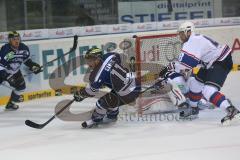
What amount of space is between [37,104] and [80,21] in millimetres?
2585

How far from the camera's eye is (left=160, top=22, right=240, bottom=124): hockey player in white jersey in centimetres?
609

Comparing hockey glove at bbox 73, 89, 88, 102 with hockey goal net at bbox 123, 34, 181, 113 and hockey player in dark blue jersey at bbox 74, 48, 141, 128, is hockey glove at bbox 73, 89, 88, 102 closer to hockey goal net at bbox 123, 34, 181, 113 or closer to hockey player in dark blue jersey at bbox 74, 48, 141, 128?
hockey player in dark blue jersey at bbox 74, 48, 141, 128

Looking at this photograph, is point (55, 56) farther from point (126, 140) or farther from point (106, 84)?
point (126, 140)

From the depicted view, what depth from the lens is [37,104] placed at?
8.50 metres

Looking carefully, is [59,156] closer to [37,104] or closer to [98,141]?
[98,141]

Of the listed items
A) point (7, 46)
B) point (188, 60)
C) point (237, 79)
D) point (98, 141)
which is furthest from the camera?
point (237, 79)

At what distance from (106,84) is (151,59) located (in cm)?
125

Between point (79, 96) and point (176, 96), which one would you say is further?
point (176, 96)

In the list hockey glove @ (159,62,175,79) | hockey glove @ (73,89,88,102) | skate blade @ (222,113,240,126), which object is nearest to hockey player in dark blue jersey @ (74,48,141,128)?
hockey glove @ (73,89,88,102)

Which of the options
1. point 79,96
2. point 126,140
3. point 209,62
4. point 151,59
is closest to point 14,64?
point 151,59

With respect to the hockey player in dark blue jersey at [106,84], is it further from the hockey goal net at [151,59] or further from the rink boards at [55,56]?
the rink boards at [55,56]

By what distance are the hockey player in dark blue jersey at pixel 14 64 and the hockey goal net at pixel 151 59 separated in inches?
58.5

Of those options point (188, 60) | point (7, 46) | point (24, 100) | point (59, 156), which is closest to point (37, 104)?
point (24, 100)

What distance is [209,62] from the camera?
6344mm
